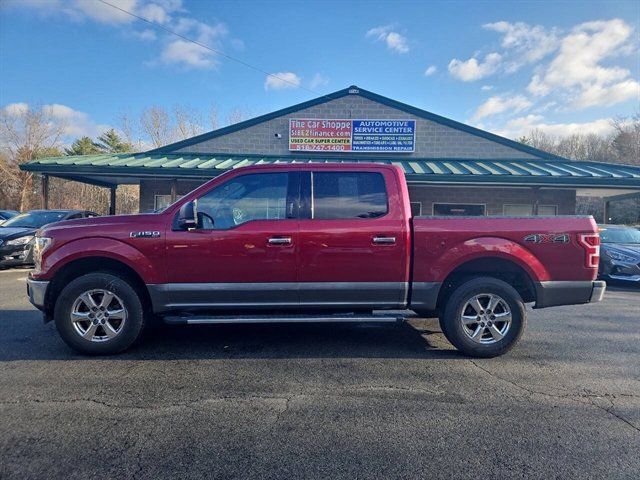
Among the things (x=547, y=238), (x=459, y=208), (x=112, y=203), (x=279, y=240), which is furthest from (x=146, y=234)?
(x=112, y=203)

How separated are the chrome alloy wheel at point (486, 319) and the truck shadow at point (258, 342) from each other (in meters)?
0.36

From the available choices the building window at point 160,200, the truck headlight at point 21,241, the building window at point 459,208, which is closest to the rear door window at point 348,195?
the truck headlight at point 21,241

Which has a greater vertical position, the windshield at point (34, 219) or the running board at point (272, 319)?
the windshield at point (34, 219)

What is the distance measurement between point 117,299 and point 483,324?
414 cm

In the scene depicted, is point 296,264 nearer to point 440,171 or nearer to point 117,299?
point 117,299

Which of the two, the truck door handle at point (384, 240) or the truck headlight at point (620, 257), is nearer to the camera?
the truck door handle at point (384, 240)

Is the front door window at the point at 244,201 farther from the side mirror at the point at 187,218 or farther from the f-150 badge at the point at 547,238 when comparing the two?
the f-150 badge at the point at 547,238

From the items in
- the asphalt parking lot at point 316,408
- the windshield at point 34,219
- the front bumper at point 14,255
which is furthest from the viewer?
the windshield at point 34,219

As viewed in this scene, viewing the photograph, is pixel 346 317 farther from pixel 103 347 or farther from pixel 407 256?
pixel 103 347

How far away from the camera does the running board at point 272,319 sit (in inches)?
164

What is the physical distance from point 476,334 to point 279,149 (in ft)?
42.1

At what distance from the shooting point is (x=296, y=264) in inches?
168

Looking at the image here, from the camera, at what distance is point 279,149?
1573 centimetres

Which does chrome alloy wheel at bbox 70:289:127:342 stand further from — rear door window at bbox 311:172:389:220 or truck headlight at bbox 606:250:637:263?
truck headlight at bbox 606:250:637:263
